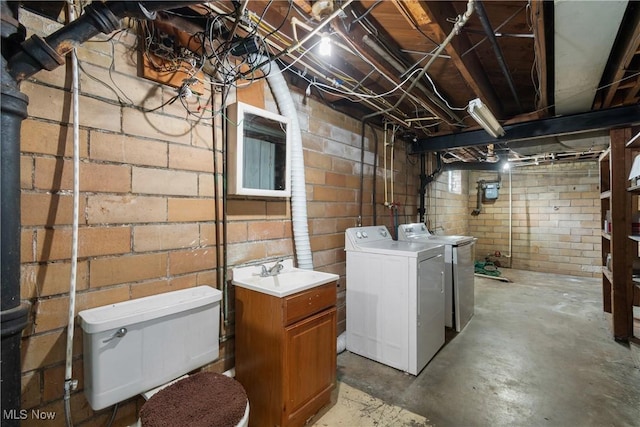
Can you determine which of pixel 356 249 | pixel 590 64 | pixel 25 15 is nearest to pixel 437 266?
pixel 356 249

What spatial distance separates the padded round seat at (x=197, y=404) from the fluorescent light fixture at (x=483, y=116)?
7.65 ft

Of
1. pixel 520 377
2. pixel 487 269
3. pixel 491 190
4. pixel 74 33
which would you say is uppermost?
pixel 74 33

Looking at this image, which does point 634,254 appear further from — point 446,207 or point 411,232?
point 446,207

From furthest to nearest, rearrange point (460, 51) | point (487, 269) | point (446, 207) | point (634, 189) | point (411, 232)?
point (487, 269)
point (446, 207)
point (411, 232)
point (634, 189)
point (460, 51)

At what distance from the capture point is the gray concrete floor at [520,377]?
5.97 feet

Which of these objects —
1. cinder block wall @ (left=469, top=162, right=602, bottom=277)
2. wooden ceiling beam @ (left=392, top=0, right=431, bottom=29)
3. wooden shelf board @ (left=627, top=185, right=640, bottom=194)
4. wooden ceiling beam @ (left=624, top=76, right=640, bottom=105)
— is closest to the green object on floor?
cinder block wall @ (left=469, top=162, right=602, bottom=277)

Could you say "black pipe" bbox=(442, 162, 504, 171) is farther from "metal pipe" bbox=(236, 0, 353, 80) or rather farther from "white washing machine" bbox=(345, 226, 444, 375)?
"metal pipe" bbox=(236, 0, 353, 80)

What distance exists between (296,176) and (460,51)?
4.37 feet

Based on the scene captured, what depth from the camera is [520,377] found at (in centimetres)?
223

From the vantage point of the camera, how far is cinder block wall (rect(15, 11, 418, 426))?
45.3 inches

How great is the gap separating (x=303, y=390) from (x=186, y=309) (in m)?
0.84

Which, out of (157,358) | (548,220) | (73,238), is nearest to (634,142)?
(548,220)

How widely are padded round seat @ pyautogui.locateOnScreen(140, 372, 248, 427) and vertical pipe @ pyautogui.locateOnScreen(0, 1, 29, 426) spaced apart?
42 cm

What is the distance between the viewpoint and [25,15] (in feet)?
3.68
